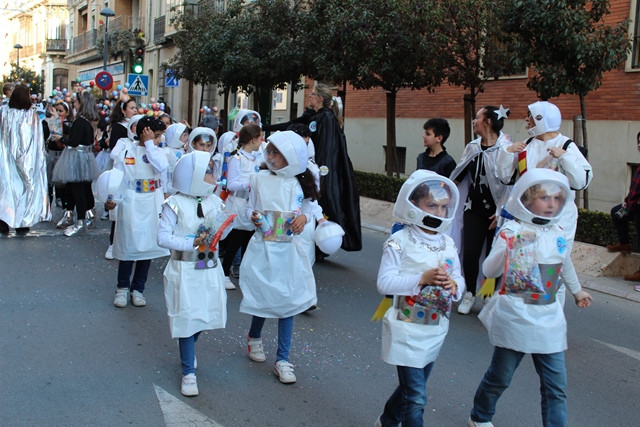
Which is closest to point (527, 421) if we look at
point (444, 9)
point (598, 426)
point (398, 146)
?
point (598, 426)

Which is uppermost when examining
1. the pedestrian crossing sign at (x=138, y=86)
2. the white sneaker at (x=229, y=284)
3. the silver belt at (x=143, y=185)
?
the pedestrian crossing sign at (x=138, y=86)

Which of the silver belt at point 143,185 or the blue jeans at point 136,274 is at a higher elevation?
the silver belt at point 143,185

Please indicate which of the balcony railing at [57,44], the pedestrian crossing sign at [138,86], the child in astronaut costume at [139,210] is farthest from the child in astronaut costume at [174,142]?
the balcony railing at [57,44]

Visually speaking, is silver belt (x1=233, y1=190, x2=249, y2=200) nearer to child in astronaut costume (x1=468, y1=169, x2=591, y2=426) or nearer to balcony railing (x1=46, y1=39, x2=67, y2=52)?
child in astronaut costume (x1=468, y1=169, x2=591, y2=426)

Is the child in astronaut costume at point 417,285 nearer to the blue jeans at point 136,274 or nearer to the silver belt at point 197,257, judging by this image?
the silver belt at point 197,257

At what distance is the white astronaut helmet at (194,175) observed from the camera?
4.80 metres

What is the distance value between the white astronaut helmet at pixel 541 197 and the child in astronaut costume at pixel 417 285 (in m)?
0.37

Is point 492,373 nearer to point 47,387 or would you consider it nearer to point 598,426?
point 598,426

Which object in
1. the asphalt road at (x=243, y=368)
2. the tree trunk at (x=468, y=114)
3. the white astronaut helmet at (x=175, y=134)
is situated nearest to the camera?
the asphalt road at (x=243, y=368)

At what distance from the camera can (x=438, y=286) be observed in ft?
11.4

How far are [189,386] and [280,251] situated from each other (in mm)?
1027

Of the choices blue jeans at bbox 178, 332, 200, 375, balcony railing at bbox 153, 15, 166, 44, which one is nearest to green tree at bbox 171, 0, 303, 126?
blue jeans at bbox 178, 332, 200, 375

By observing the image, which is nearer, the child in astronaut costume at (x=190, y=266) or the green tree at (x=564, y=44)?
the child in astronaut costume at (x=190, y=266)

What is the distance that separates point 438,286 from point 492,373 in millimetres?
757
